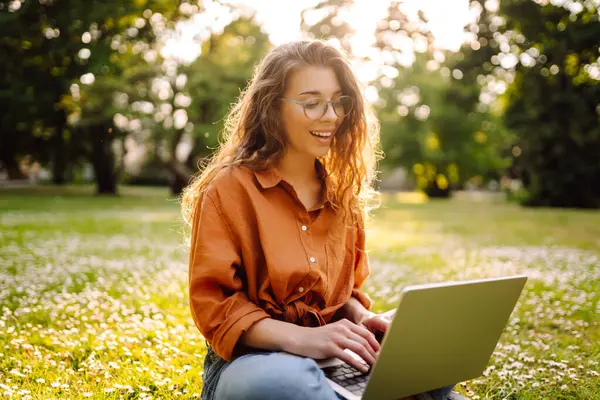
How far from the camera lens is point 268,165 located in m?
2.65

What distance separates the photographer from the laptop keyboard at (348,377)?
86.0 inches

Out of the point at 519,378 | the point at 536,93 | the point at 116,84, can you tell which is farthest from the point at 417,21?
the point at 116,84

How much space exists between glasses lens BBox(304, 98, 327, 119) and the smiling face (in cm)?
2

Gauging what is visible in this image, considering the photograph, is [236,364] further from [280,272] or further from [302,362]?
[280,272]

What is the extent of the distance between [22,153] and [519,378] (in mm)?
34560

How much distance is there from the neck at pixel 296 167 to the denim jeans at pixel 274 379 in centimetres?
92

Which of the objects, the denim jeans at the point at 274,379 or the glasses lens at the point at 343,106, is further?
the glasses lens at the point at 343,106

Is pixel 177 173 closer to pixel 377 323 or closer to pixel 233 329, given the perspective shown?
pixel 377 323

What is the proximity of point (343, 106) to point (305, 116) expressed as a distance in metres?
0.25

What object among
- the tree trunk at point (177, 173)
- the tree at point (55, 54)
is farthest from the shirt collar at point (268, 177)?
the tree trunk at point (177, 173)

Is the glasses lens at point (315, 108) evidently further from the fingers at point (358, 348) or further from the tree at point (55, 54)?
the tree at point (55, 54)

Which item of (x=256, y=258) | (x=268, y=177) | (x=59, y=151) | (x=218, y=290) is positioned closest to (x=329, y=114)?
(x=268, y=177)

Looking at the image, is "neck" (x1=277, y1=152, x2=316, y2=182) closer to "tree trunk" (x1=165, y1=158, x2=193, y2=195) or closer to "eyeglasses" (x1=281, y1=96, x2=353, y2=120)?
"eyeglasses" (x1=281, y1=96, x2=353, y2=120)

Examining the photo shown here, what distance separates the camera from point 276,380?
6.48ft
